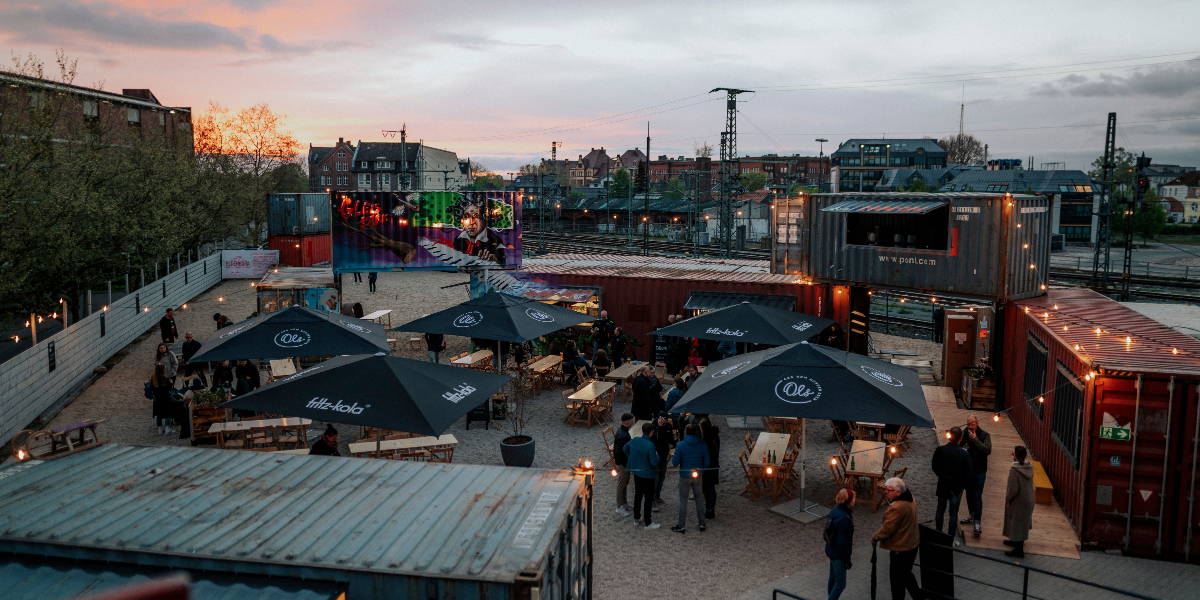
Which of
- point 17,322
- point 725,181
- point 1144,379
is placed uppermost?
point 725,181

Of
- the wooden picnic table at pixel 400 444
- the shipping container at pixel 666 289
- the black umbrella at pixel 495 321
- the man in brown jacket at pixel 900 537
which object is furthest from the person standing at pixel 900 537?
the shipping container at pixel 666 289

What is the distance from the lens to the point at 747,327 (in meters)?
16.0

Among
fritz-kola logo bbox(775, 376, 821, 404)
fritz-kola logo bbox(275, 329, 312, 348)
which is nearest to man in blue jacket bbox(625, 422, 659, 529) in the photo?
fritz-kola logo bbox(775, 376, 821, 404)

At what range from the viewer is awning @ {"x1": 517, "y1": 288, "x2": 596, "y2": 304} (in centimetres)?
2139

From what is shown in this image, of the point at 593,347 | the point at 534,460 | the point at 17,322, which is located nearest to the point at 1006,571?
the point at 534,460

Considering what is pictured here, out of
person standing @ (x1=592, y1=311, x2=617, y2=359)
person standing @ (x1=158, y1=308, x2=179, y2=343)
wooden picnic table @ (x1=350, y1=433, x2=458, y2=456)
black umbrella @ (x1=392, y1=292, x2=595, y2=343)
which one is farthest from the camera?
person standing @ (x1=158, y1=308, x2=179, y2=343)

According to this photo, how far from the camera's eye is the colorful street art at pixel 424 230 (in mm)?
23750

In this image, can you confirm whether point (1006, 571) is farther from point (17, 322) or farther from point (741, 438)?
point (17, 322)

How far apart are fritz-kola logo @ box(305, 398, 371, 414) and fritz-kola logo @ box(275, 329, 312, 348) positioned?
4.18 metres

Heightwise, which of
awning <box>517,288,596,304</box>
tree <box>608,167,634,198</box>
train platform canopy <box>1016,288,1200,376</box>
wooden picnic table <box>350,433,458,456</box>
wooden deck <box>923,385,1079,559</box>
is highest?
tree <box>608,167,634,198</box>

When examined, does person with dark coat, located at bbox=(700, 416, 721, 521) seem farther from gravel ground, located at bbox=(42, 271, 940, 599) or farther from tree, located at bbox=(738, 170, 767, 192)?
tree, located at bbox=(738, 170, 767, 192)

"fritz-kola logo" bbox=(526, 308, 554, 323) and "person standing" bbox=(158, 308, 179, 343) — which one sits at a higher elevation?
"fritz-kola logo" bbox=(526, 308, 554, 323)

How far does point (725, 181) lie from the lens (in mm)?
35656

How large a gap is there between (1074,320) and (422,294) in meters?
26.8
